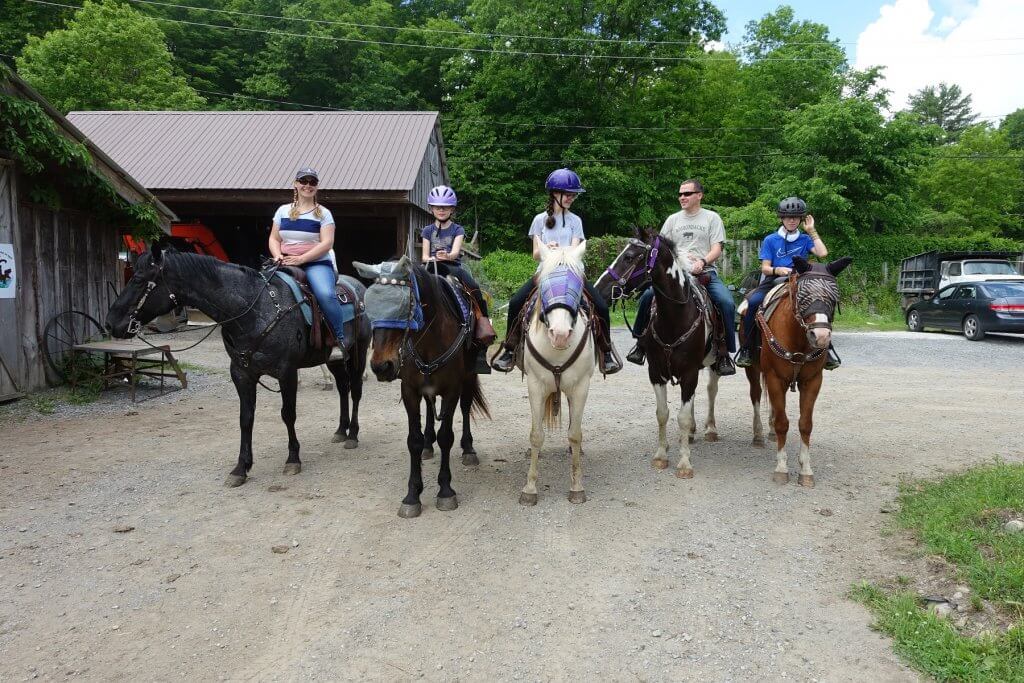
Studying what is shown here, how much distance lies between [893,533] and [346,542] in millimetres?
4071

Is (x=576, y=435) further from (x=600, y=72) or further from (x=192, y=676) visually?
→ (x=600, y=72)

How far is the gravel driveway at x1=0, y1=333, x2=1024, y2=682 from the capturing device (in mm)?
3215

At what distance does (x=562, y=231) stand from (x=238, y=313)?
311 cm

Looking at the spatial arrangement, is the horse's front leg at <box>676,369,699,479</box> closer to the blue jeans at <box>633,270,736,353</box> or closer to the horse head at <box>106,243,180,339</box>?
the blue jeans at <box>633,270,736,353</box>

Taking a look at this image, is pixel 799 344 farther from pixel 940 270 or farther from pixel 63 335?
pixel 940 270

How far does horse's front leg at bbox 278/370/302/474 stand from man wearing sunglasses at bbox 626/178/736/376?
3.45m

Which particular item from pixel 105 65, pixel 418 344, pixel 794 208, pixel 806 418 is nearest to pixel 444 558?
pixel 418 344

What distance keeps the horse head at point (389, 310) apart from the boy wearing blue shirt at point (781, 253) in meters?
3.83

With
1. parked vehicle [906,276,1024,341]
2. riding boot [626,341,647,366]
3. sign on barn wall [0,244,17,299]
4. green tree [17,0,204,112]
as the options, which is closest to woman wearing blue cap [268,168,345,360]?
riding boot [626,341,647,366]

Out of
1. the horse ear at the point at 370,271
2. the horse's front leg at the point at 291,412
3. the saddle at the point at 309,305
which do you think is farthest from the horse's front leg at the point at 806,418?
the horse's front leg at the point at 291,412

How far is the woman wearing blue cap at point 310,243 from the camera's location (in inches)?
251

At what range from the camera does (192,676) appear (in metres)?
3.02

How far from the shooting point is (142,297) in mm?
5594

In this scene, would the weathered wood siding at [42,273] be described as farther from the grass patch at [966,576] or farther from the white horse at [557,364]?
the grass patch at [966,576]
